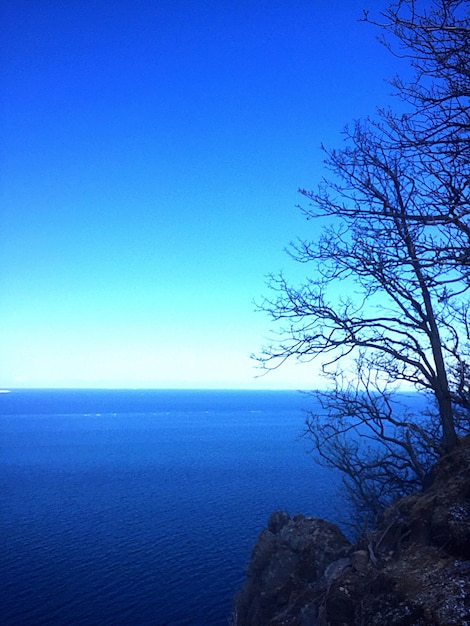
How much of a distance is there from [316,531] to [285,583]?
1459mm

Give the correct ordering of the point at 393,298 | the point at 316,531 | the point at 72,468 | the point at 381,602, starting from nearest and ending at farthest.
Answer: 1. the point at 381,602
2. the point at 393,298
3. the point at 316,531
4. the point at 72,468

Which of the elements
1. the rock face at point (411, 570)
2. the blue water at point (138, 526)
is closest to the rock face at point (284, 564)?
the rock face at point (411, 570)

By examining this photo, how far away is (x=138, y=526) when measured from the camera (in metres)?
36.8

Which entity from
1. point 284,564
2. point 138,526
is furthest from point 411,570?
point 138,526

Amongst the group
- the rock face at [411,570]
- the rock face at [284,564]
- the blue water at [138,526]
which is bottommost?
the blue water at [138,526]

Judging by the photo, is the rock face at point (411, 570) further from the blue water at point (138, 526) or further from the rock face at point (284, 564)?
the blue water at point (138, 526)

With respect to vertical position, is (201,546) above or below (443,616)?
below

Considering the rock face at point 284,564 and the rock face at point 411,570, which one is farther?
the rock face at point 284,564

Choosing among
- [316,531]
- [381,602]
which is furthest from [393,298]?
[316,531]

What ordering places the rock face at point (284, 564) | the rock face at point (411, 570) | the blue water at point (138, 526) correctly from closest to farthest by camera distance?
the rock face at point (411, 570)
the rock face at point (284, 564)
the blue water at point (138, 526)

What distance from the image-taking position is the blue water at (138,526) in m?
25.4

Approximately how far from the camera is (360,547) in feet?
24.2

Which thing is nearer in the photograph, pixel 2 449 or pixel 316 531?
pixel 316 531

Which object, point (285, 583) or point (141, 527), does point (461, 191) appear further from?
point (141, 527)
